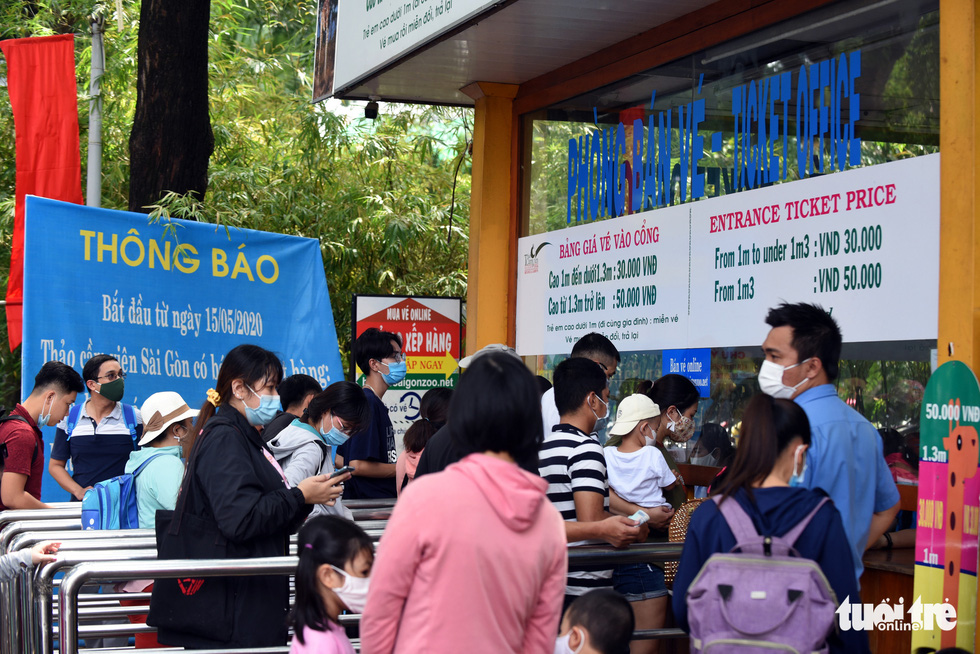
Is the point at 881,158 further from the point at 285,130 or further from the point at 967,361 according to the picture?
the point at 285,130

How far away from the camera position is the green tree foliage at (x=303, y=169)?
12062mm

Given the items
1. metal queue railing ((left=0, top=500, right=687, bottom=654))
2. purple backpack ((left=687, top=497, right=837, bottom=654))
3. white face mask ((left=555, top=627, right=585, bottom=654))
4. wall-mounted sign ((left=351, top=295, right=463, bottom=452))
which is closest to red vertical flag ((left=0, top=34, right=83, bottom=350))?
wall-mounted sign ((left=351, top=295, right=463, bottom=452))

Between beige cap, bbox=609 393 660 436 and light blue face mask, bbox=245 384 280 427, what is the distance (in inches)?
64.6

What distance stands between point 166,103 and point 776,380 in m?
7.14

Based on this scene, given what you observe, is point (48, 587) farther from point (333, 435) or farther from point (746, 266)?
point (746, 266)

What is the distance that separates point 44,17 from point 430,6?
29.7 feet

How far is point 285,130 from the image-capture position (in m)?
14.9

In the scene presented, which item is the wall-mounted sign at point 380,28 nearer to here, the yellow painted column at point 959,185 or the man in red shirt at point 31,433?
the yellow painted column at point 959,185

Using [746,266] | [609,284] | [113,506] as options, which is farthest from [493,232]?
[113,506]

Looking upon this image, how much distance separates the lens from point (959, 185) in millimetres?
4715

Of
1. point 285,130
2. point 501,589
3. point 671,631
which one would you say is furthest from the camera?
point 285,130

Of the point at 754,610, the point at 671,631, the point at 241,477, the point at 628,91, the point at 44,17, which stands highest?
the point at 44,17

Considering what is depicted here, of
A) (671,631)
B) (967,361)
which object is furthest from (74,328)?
(967,361)

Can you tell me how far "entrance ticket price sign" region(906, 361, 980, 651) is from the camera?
3988 millimetres
